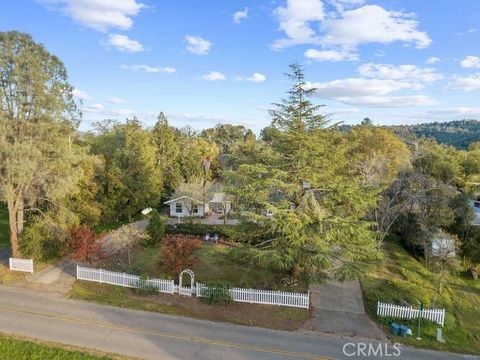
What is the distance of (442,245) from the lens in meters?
20.3

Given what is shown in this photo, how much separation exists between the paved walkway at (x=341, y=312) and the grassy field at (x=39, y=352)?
806cm

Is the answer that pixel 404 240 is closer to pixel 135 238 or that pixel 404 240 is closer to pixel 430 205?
pixel 430 205

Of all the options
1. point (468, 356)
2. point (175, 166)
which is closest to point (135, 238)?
point (175, 166)

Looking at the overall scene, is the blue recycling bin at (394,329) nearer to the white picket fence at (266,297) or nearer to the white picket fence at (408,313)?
the white picket fence at (408,313)

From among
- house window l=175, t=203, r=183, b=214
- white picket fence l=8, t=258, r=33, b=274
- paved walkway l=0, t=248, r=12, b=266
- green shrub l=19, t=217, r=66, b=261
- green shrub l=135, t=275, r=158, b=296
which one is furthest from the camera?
house window l=175, t=203, r=183, b=214

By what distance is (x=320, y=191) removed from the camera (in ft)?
53.5

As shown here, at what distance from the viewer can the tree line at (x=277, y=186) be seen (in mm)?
14984

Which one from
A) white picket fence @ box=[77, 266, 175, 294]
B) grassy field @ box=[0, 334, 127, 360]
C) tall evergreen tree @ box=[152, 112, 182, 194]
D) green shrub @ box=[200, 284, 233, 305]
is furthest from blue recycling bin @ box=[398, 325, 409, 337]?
tall evergreen tree @ box=[152, 112, 182, 194]

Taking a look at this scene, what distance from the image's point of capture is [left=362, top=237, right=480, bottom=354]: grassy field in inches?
540

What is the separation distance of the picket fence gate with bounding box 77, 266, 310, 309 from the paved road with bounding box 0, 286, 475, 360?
184 centimetres

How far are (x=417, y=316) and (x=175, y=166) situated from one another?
29131 millimetres

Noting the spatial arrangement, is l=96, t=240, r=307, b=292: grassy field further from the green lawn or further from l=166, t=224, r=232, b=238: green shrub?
the green lawn

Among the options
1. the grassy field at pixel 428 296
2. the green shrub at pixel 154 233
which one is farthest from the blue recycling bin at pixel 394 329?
the green shrub at pixel 154 233

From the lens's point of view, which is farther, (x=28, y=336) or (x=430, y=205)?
(x=430, y=205)
